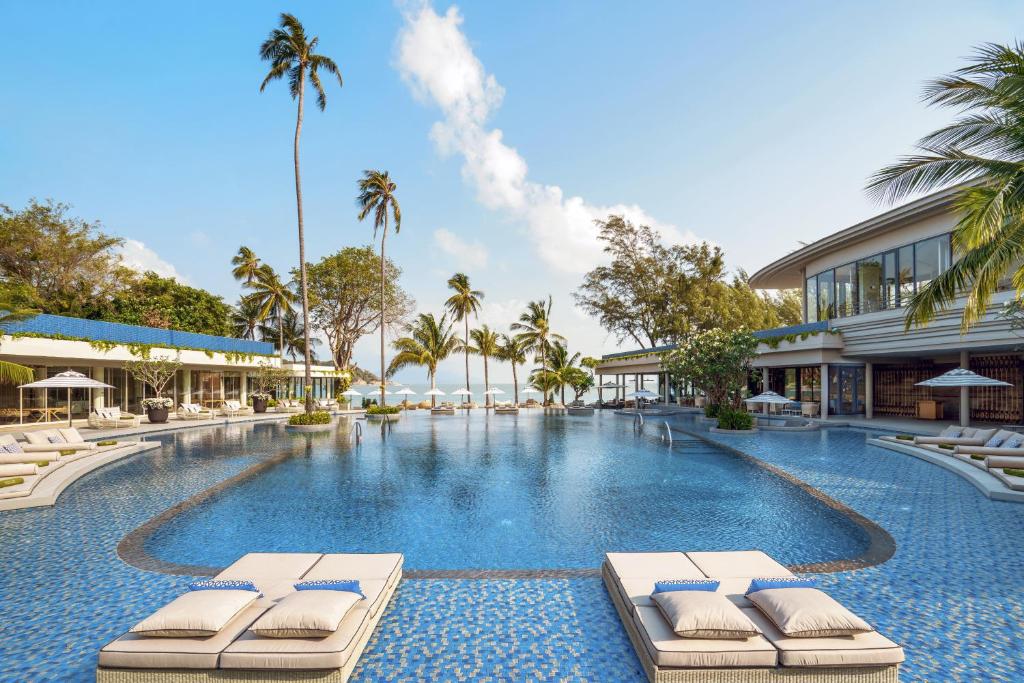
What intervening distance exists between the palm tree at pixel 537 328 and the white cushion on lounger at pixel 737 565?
113 ft

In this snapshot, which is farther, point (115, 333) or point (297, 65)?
point (115, 333)

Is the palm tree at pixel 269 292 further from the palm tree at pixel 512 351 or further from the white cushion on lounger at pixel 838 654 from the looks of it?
the white cushion on lounger at pixel 838 654

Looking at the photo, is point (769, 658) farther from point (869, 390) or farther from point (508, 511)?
point (869, 390)

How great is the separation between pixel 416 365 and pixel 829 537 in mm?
34341

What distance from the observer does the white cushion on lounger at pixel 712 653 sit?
363 centimetres

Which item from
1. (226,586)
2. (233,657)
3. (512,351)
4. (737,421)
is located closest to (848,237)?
(737,421)

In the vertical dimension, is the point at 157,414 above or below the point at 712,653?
below

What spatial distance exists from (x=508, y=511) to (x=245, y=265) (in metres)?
42.0

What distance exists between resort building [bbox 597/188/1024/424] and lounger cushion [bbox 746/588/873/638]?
1938cm

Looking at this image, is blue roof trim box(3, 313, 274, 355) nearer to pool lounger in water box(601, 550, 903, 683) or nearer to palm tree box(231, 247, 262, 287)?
palm tree box(231, 247, 262, 287)

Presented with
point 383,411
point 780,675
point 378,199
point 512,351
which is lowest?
point 383,411

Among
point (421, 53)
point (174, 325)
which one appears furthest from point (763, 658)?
point (174, 325)

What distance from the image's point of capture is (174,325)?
41750 mm

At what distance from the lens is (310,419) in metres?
23.9
